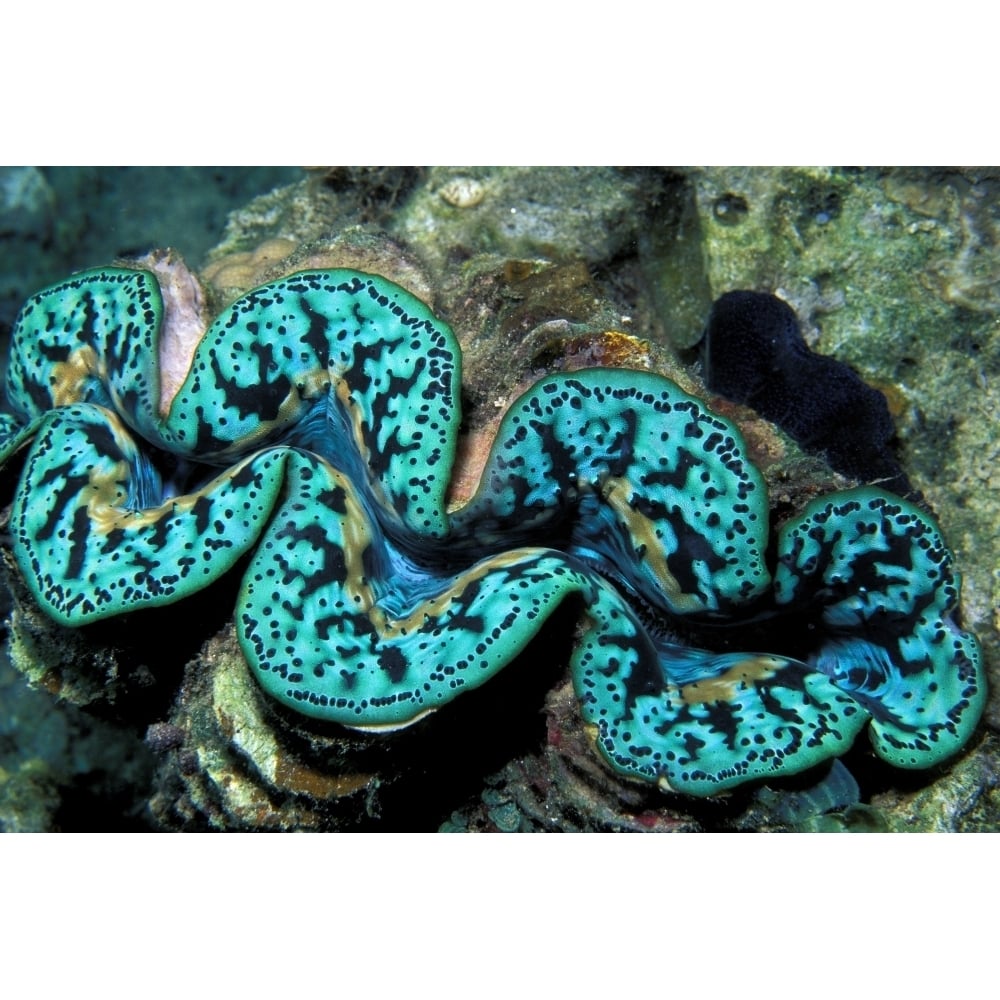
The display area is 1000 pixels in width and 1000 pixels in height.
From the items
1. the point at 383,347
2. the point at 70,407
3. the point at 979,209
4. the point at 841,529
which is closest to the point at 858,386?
the point at 841,529

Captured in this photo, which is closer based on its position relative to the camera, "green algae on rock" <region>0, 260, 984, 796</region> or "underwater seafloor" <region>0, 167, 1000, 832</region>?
"green algae on rock" <region>0, 260, 984, 796</region>

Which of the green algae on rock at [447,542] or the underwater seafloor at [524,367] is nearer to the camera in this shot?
the green algae on rock at [447,542]

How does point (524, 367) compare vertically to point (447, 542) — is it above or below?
above
